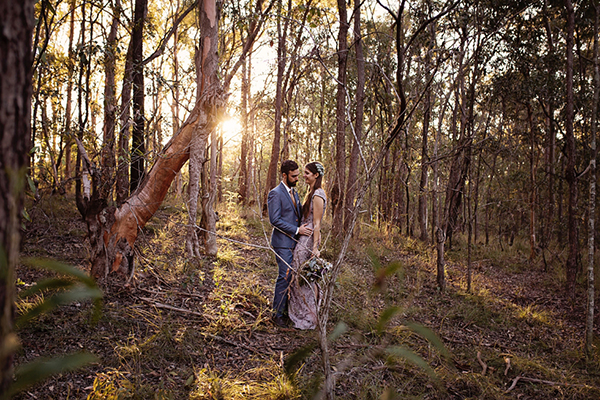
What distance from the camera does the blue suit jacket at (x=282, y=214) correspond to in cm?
408

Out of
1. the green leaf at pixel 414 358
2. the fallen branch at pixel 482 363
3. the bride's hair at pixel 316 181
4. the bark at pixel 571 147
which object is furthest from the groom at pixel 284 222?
the bark at pixel 571 147

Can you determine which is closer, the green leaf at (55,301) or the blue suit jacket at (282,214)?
the green leaf at (55,301)

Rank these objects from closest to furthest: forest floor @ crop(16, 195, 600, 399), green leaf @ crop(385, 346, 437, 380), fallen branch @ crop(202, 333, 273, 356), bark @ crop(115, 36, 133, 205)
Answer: green leaf @ crop(385, 346, 437, 380) → forest floor @ crop(16, 195, 600, 399) → fallen branch @ crop(202, 333, 273, 356) → bark @ crop(115, 36, 133, 205)

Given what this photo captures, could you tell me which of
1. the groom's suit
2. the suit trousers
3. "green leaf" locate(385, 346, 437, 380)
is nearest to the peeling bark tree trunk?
the groom's suit

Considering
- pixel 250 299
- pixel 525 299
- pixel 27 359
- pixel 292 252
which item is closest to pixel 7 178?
pixel 27 359

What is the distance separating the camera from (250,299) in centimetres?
463

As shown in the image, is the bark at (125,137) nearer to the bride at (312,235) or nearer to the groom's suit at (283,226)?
the groom's suit at (283,226)

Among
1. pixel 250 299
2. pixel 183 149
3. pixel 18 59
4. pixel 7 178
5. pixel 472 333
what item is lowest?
pixel 472 333

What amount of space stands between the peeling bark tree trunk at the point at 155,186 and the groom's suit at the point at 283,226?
58.9 inches

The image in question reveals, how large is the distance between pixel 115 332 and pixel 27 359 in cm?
72

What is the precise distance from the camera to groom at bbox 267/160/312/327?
13.4ft

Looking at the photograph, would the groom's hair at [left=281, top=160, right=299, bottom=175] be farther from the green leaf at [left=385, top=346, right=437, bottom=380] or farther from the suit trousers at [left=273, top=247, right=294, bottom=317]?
the green leaf at [left=385, top=346, right=437, bottom=380]

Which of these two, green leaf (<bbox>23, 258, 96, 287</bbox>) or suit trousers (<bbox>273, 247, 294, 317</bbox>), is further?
suit trousers (<bbox>273, 247, 294, 317</bbox>)

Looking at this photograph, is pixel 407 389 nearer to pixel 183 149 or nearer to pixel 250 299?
pixel 250 299
